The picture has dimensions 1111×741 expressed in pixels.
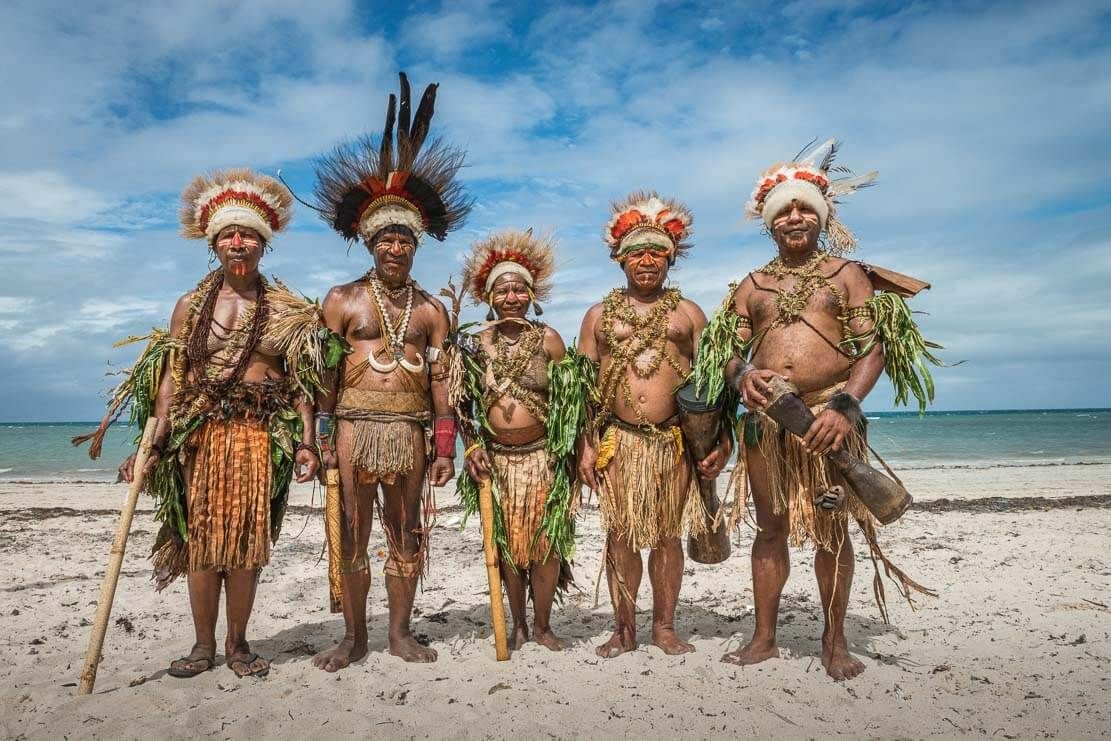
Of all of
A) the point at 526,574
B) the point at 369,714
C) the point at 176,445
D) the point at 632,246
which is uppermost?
the point at 632,246

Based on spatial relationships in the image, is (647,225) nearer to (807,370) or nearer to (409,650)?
(807,370)

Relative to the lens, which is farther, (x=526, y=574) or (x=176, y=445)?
(x=526, y=574)

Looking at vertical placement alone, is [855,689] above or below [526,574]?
below

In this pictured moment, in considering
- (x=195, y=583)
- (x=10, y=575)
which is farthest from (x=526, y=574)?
(x=10, y=575)

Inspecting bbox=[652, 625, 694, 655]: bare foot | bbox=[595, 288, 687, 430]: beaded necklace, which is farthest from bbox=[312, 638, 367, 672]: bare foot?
bbox=[595, 288, 687, 430]: beaded necklace

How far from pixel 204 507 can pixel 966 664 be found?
386 cm

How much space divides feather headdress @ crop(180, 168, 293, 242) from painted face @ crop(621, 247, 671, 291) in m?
1.94

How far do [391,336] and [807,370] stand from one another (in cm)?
213

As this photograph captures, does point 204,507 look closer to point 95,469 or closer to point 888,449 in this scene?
point 95,469

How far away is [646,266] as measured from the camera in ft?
13.0

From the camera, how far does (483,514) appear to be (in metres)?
3.85

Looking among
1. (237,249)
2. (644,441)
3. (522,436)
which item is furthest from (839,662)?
(237,249)

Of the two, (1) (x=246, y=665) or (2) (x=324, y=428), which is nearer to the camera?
(1) (x=246, y=665)

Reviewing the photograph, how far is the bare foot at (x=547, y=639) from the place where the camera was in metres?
3.97
